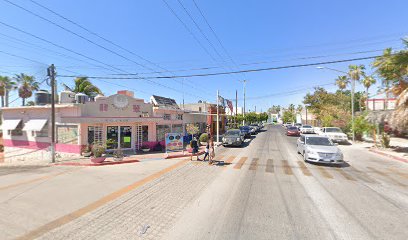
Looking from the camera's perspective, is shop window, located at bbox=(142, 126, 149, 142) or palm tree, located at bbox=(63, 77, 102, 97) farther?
palm tree, located at bbox=(63, 77, 102, 97)

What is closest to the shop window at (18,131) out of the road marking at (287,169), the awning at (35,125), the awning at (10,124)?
the awning at (10,124)

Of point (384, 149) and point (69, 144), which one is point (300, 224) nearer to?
point (69, 144)

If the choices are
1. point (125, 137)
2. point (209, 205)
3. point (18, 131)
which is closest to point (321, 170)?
point (209, 205)

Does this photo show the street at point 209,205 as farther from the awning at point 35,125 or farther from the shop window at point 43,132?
the shop window at point 43,132

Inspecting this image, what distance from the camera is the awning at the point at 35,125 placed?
15850 mm

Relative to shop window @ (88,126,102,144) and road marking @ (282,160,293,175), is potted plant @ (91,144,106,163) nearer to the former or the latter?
shop window @ (88,126,102,144)

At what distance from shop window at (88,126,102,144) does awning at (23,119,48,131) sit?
4505 millimetres

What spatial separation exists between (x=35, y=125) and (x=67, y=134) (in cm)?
368

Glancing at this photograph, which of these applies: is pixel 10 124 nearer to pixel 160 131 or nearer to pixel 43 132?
pixel 43 132

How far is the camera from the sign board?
48.2ft

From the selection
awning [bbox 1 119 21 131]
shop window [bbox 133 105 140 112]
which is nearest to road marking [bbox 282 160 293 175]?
shop window [bbox 133 105 140 112]

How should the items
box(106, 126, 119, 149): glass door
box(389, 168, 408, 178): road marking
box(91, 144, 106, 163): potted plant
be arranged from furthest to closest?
box(106, 126, 119, 149): glass door < box(91, 144, 106, 163): potted plant < box(389, 168, 408, 178): road marking

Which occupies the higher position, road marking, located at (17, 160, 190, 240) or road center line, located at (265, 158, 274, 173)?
road marking, located at (17, 160, 190, 240)

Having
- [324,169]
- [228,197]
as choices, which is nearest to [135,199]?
[228,197]
